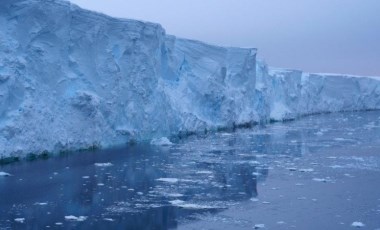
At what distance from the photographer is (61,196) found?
7.13 meters

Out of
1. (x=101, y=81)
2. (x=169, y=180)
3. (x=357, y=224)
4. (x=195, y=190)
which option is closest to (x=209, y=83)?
(x=101, y=81)

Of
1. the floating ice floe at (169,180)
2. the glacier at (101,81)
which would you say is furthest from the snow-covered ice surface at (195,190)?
the glacier at (101,81)

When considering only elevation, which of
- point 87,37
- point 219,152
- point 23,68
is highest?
point 87,37

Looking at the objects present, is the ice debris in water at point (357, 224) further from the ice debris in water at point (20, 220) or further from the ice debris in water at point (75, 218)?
the ice debris in water at point (20, 220)

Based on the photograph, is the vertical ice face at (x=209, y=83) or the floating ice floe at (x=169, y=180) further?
the vertical ice face at (x=209, y=83)

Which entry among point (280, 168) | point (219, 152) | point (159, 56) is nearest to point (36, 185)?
point (280, 168)

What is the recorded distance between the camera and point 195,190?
7.70 m

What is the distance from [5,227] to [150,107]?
395 inches

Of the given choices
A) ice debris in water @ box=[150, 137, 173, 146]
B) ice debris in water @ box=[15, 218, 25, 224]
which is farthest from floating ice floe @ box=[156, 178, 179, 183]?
ice debris in water @ box=[150, 137, 173, 146]

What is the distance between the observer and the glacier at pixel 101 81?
1063cm

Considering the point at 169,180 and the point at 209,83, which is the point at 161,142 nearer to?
the point at 169,180

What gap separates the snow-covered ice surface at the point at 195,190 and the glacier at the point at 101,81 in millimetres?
816

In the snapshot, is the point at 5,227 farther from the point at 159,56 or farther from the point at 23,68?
the point at 159,56

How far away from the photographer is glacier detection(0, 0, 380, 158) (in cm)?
1063
